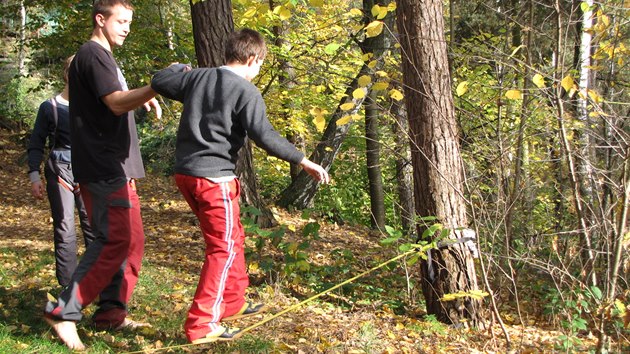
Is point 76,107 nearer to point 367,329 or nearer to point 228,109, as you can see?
point 228,109

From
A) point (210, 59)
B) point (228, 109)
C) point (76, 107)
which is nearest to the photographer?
point (228, 109)

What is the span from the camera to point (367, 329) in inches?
162

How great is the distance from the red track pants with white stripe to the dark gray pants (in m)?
1.42

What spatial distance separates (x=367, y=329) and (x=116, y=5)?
106 inches

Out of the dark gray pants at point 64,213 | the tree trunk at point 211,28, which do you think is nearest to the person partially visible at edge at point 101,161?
the dark gray pants at point 64,213

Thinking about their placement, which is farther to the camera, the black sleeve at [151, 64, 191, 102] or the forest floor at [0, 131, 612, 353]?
the forest floor at [0, 131, 612, 353]

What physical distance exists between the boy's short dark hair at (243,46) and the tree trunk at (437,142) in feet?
5.50

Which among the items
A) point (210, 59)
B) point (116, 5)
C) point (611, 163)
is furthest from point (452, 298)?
point (210, 59)

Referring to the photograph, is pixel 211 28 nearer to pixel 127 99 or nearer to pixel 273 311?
pixel 273 311

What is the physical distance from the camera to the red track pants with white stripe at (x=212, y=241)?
319 cm

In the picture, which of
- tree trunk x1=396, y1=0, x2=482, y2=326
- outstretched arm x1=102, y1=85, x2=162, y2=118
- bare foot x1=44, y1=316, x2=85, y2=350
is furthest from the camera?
tree trunk x1=396, y1=0, x2=482, y2=326

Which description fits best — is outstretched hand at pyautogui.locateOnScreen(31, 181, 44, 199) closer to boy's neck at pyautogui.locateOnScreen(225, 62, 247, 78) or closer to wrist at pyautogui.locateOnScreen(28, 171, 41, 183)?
wrist at pyautogui.locateOnScreen(28, 171, 41, 183)

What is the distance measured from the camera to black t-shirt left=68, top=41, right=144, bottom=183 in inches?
127

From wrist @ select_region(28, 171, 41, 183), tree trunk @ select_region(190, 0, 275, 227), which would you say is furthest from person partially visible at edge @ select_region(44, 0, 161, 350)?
tree trunk @ select_region(190, 0, 275, 227)
